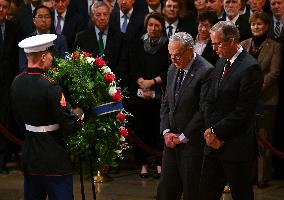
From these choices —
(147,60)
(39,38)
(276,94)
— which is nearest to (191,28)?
(147,60)

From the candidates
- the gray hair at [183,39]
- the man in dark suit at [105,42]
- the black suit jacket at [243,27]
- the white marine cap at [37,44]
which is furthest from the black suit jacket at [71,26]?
the white marine cap at [37,44]

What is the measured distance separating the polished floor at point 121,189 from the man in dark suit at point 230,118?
6.34ft

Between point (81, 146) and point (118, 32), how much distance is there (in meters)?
3.12

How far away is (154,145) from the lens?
9148 millimetres

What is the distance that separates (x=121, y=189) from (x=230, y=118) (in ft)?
9.23

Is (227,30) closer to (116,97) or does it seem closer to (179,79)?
(179,79)

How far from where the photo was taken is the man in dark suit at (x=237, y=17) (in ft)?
28.2

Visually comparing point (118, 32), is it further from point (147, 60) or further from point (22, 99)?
point (22, 99)

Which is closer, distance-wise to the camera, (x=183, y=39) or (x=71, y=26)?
(x=183, y=39)

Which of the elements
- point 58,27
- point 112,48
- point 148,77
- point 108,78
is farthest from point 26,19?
point 108,78

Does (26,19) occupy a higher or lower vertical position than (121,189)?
higher

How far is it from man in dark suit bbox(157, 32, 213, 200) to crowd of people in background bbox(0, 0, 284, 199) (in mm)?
1926

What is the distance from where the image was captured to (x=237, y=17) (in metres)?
8.75

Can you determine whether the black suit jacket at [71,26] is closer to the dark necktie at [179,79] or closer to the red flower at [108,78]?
the red flower at [108,78]
